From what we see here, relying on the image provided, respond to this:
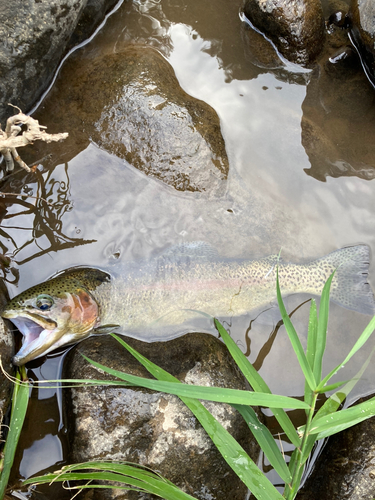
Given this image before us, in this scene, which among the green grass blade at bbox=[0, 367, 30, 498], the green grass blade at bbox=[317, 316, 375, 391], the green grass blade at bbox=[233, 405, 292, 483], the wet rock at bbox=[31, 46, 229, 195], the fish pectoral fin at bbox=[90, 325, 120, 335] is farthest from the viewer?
the wet rock at bbox=[31, 46, 229, 195]

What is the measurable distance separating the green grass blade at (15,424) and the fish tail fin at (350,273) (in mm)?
2984

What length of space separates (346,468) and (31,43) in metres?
4.72

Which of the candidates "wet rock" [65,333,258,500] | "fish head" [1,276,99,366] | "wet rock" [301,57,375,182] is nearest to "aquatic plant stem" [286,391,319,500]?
"wet rock" [65,333,258,500]

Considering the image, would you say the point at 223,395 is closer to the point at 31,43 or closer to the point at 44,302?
the point at 44,302

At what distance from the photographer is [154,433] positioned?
2986mm

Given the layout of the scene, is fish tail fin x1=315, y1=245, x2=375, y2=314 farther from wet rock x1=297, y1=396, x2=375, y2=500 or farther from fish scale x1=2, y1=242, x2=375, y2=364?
wet rock x1=297, y1=396, x2=375, y2=500

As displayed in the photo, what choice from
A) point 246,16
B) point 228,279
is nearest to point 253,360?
point 228,279

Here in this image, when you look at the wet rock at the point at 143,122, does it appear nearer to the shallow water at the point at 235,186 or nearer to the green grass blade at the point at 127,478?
the shallow water at the point at 235,186

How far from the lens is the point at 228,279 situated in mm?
3729

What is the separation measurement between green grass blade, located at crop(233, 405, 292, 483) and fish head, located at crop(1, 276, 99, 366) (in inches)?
63.5

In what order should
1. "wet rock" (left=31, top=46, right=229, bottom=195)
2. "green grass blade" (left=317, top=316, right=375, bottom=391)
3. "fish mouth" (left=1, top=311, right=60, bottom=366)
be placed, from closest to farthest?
1. "green grass blade" (left=317, top=316, right=375, bottom=391)
2. "fish mouth" (left=1, top=311, right=60, bottom=366)
3. "wet rock" (left=31, top=46, right=229, bottom=195)

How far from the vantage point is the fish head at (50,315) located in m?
3.25

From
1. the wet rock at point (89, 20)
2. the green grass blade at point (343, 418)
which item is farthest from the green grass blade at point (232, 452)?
the wet rock at point (89, 20)

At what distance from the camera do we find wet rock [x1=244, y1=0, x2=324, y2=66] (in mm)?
4086
